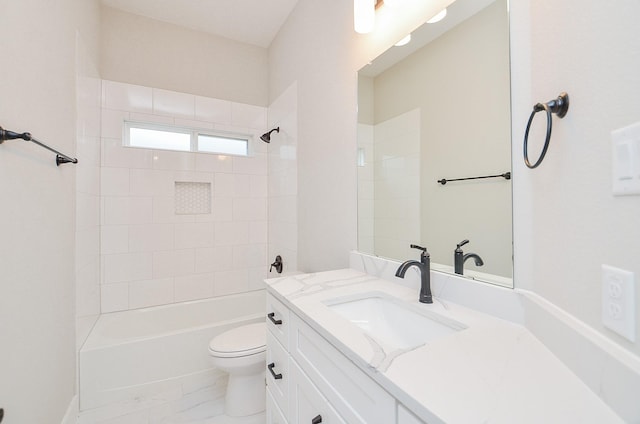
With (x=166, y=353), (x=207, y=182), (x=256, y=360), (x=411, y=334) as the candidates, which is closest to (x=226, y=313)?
(x=166, y=353)

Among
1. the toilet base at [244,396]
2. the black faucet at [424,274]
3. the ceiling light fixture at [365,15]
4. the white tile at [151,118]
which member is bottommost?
the toilet base at [244,396]

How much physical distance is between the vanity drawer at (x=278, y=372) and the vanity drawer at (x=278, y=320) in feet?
0.11

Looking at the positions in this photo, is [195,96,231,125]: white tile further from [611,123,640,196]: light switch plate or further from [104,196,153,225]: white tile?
[611,123,640,196]: light switch plate

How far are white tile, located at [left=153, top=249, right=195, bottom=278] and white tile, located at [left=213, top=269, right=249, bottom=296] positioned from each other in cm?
26

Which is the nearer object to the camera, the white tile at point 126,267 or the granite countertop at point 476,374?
the granite countertop at point 476,374

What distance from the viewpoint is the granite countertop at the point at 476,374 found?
45 cm

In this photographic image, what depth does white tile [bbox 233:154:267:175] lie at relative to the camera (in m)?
2.77

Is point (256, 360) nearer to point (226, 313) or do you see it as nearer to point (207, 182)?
point (226, 313)

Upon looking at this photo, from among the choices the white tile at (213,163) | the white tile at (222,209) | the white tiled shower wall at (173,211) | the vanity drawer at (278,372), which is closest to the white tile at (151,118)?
the white tiled shower wall at (173,211)

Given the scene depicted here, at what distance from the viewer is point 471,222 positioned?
3.33ft

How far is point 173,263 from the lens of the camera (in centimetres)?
251

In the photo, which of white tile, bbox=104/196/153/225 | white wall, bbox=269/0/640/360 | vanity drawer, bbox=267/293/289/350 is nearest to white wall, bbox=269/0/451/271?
white wall, bbox=269/0/640/360

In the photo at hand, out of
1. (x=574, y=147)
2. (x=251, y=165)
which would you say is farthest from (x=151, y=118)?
(x=574, y=147)

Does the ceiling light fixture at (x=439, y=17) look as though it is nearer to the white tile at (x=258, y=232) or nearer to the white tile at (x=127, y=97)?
the white tile at (x=258, y=232)
